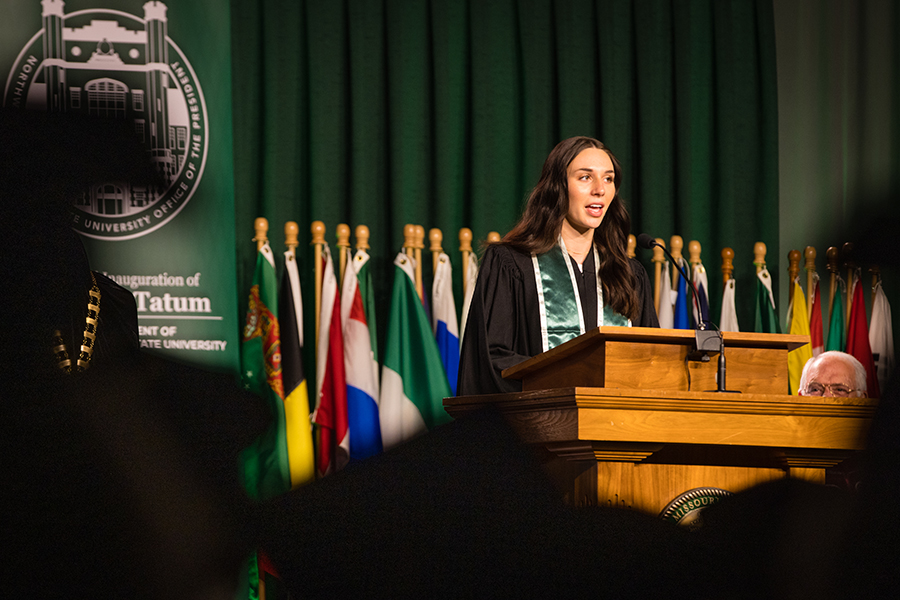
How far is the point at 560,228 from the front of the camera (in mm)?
2959

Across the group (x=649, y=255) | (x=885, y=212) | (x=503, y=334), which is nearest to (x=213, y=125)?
(x=503, y=334)

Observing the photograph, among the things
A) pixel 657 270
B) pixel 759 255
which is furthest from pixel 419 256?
pixel 759 255

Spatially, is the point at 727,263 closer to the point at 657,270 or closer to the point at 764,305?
the point at 764,305

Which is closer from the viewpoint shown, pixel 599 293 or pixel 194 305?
pixel 599 293

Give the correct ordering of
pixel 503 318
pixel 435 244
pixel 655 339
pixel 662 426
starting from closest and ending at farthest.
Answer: pixel 662 426 < pixel 655 339 < pixel 503 318 < pixel 435 244

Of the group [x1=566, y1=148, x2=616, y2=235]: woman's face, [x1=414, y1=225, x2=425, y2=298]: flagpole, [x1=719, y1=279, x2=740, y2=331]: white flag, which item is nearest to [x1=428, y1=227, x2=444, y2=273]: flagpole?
[x1=414, y1=225, x2=425, y2=298]: flagpole

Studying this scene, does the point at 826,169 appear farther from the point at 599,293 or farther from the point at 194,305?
the point at 194,305

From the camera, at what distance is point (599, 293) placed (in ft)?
9.54

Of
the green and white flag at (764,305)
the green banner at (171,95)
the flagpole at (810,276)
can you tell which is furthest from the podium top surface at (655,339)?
the flagpole at (810,276)

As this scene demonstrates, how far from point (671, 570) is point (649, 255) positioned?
13.4 feet

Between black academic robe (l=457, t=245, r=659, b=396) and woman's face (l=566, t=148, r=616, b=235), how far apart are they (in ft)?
0.50

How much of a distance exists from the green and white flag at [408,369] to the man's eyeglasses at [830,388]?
1.56 m

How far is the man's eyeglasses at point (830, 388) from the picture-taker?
2.86 m

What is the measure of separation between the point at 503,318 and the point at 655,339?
1131 millimetres
